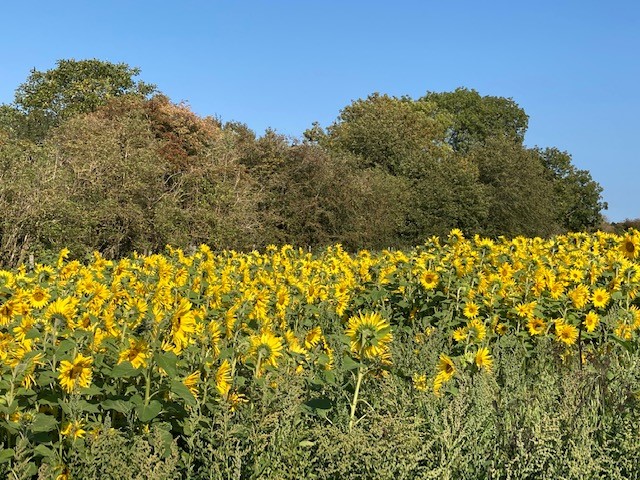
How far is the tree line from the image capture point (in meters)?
17.4

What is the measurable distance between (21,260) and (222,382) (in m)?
12.6

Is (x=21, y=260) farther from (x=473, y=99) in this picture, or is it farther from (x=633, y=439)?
(x=473, y=99)

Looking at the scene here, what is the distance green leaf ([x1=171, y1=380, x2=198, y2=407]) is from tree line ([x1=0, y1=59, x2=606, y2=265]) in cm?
1217

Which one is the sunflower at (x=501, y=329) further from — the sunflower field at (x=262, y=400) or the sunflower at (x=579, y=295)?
the sunflower at (x=579, y=295)

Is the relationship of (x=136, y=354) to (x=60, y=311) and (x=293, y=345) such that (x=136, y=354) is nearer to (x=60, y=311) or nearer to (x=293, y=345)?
(x=60, y=311)

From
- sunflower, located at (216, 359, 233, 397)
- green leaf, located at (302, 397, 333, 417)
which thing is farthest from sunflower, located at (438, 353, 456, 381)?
sunflower, located at (216, 359, 233, 397)

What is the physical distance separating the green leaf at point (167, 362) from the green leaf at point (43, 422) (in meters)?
0.50

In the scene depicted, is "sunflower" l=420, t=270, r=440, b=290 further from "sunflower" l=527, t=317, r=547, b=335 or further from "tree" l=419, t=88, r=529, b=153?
"tree" l=419, t=88, r=529, b=153

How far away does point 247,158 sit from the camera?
2912cm

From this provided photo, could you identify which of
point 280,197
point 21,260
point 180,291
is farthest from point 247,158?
point 180,291

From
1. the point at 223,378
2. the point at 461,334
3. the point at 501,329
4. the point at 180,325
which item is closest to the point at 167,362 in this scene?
the point at 180,325

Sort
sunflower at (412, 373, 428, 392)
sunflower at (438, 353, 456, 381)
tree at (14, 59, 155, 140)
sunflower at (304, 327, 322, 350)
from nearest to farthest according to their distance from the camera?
sunflower at (412, 373, 428, 392)
sunflower at (438, 353, 456, 381)
sunflower at (304, 327, 322, 350)
tree at (14, 59, 155, 140)

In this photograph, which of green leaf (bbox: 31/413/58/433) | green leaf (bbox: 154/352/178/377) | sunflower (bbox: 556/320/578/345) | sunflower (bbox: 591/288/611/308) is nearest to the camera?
green leaf (bbox: 31/413/58/433)

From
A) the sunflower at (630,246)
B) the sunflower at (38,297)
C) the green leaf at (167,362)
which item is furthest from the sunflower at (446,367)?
the sunflower at (630,246)
